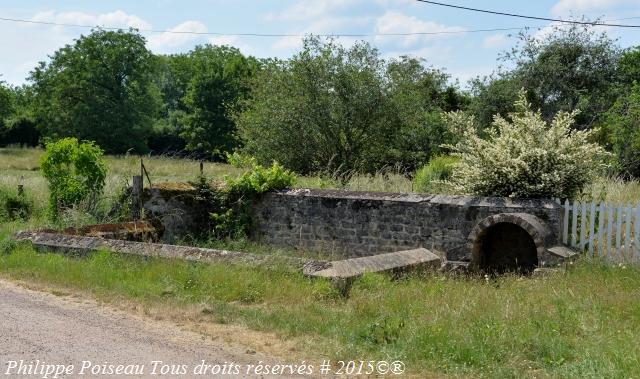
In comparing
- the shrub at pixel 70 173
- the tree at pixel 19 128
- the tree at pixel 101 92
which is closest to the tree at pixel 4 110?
the tree at pixel 19 128

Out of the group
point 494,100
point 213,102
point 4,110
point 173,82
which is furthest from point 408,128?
point 173,82

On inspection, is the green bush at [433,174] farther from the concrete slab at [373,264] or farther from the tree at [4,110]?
the tree at [4,110]

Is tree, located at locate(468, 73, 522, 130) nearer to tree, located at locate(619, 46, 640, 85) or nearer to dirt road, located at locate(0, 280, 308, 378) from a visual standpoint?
tree, located at locate(619, 46, 640, 85)

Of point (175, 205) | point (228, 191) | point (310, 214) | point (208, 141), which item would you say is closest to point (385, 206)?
point (310, 214)

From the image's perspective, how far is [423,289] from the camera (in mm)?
8891

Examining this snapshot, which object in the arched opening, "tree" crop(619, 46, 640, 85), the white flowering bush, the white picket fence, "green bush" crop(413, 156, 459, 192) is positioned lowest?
the arched opening

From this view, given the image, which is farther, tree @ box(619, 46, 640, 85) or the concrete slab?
tree @ box(619, 46, 640, 85)

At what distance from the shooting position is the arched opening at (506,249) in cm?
1171

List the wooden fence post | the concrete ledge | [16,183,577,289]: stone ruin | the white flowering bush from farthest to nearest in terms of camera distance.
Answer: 1. the wooden fence post
2. the white flowering bush
3. [16,183,577,289]: stone ruin
4. the concrete ledge

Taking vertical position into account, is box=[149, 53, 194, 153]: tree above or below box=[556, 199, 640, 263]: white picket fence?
above

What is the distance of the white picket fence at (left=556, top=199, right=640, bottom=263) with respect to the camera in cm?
1048

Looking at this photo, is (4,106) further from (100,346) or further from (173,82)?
(100,346)

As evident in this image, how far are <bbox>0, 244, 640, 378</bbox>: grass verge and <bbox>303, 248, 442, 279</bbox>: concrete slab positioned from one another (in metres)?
0.19

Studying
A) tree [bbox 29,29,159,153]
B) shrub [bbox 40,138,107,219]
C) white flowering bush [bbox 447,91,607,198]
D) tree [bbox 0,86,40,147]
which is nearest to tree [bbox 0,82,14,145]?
tree [bbox 0,86,40,147]
